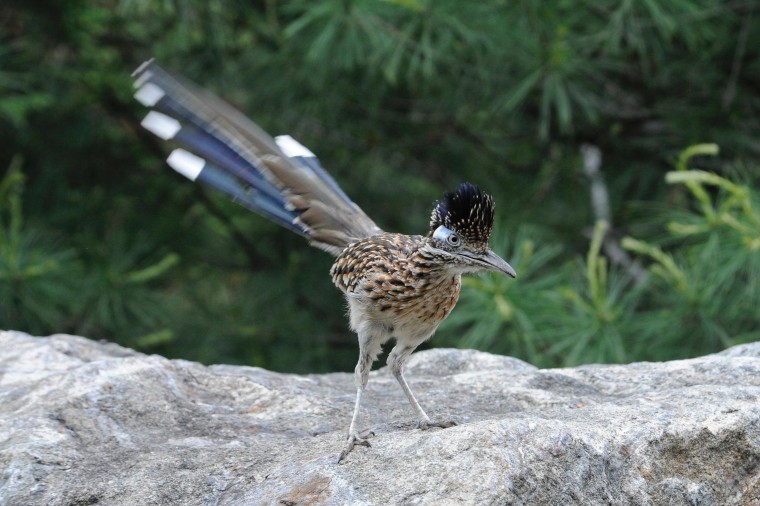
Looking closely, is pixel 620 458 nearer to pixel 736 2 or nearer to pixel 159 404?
pixel 159 404

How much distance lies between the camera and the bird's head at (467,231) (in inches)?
119

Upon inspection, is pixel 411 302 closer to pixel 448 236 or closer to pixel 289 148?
pixel 448 236

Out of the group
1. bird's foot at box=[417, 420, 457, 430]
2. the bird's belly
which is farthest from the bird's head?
bird's foot at box=[417, 420, 457, 430]

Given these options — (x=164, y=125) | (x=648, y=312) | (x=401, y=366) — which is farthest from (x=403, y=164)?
(x=401, y=366)

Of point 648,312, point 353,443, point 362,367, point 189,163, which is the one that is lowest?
point 353,443

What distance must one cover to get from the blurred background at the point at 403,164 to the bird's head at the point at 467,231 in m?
1.42

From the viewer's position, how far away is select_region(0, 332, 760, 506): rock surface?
8.27ft

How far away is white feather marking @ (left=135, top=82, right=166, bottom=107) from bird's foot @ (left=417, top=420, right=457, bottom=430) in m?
1.40

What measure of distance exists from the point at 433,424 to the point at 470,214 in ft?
2.07

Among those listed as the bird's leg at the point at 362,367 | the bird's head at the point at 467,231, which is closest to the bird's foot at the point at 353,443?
the bird's leg at the point at 362,367

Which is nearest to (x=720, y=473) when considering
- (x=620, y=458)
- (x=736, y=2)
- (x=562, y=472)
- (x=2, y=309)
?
(x=620, y=458)

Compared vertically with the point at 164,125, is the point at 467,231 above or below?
below

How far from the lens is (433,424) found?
A: 2.96m

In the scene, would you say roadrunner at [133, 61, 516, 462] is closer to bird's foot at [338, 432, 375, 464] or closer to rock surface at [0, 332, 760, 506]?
bird's foot at [338, 432, 375, 464]
